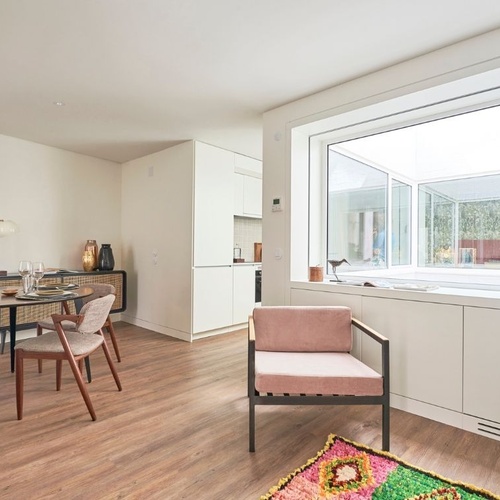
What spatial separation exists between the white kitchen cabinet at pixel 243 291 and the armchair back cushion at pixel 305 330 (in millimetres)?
2248

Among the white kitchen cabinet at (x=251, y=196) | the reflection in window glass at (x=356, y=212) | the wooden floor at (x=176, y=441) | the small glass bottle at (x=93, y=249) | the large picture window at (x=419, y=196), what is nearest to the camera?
the wooden floor at (x=176, y=441)

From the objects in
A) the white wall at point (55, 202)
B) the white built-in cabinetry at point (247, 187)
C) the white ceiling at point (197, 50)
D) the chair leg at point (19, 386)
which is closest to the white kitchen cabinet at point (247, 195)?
the white built-in cabinetry at point (247, 187)

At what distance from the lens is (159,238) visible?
4.66 m

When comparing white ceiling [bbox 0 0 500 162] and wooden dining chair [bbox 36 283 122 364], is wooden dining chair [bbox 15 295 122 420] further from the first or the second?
white ceiling [bbox 0 0 500 162]

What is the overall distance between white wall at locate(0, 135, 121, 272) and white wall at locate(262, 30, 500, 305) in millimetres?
2872

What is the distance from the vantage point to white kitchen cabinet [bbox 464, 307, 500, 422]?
2076 millimetres

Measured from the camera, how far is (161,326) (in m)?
4.62

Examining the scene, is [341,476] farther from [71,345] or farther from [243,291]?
[243,291]

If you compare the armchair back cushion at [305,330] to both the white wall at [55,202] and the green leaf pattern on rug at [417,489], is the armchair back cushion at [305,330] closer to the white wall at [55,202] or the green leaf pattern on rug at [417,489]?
the green leaf pattern on rug at [417,489]

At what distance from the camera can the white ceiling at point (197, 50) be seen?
1.95 m

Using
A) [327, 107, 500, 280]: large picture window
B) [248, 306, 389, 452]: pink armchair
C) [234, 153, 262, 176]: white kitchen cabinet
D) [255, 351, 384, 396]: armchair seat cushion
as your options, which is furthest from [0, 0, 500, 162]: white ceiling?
[255, 351, 384, 396]: armchair seat cushion

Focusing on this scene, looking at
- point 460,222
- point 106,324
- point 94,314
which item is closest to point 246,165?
point 106,324

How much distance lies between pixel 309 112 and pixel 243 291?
2.60 m

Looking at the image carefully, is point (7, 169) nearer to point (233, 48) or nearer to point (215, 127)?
point (215, 127)
